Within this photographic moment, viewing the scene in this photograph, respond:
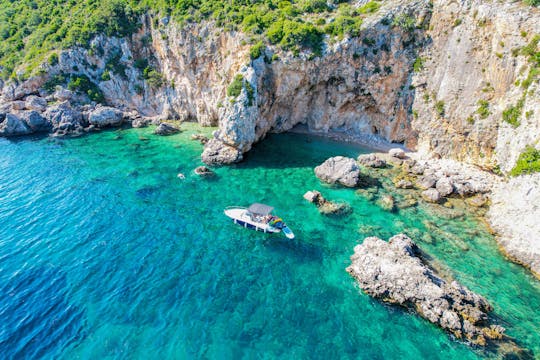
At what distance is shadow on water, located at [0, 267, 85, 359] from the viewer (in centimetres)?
1534

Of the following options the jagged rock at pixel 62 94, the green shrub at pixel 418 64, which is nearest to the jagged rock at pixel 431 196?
the green shrub at pixel 418 64

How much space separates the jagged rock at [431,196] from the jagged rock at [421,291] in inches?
422

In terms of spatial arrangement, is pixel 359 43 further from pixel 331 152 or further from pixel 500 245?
pixel 500 245

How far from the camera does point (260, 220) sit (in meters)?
25.0

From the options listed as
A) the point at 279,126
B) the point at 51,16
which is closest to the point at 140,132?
the point at 279,126

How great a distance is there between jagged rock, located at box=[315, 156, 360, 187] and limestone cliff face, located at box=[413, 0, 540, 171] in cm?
1318

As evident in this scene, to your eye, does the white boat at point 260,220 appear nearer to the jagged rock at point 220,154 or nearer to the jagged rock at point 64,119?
the jagged rock at point 220,154

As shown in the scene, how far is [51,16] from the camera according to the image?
63281mm

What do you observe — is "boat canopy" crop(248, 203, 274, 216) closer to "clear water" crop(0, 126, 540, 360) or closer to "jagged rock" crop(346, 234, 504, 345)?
"clear water" crop(0, 126, 540, 360)

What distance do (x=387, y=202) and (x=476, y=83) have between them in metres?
18.5

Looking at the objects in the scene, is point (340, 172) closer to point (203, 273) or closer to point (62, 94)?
point (203, 273)

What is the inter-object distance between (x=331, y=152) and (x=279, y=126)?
11.5 meters

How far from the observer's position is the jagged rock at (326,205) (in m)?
27.7

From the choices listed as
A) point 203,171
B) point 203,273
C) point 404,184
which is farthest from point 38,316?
point 404,184
